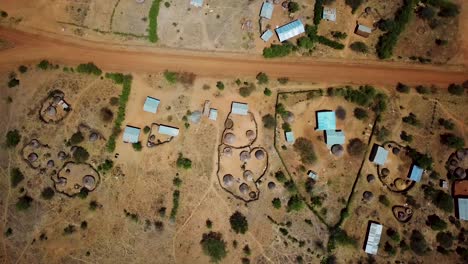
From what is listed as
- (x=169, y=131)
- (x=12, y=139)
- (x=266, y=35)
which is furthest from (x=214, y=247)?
(x=12, y=139)

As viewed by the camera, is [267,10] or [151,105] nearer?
[151,105]

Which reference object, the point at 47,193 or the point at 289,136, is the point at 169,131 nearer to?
the point at 289,136

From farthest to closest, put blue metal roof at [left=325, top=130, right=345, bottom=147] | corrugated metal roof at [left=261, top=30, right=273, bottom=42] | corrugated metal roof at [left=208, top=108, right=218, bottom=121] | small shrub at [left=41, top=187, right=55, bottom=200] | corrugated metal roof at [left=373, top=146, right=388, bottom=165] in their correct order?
1. corrugated metal roof at [left=261, top=30, right=273, bottom=42]
2. corrugated metal roof at [left=208, top=108, right=218, bottom=121]
3. blue metal roof at [left=325, top=130, right=345, bottom=147]
4. corrugated metal roof at [left=373, top=146, right=388, bottom=165]
5. small shrub at [left=41, top=187, right=55, bottom=200]

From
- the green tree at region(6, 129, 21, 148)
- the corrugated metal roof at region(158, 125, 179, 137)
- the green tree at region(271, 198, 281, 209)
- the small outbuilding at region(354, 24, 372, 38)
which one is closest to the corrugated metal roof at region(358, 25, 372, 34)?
the small outbuilding at region(354, 24, 372, 38)

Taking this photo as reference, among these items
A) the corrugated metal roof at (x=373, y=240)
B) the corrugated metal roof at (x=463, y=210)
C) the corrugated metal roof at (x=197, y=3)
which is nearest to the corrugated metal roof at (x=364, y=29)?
the corrugated metal roof at (x=197, y=3)

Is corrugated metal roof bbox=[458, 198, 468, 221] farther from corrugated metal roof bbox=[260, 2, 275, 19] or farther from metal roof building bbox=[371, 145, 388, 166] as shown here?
corrugated metal roof bbox=[260, 2, 275, 19]

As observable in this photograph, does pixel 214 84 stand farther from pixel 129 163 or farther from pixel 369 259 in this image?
pixel 369 259
